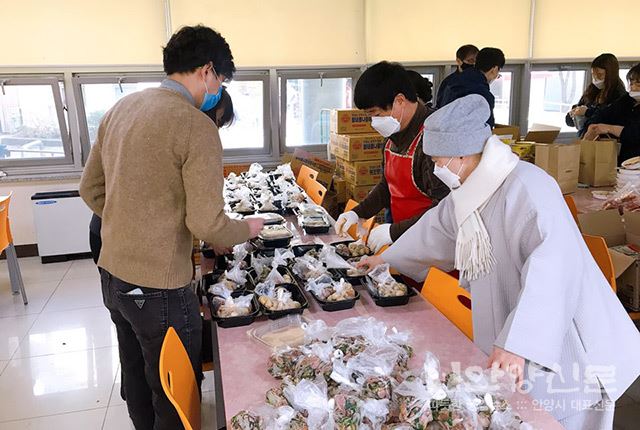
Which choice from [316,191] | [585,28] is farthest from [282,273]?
[585,28]

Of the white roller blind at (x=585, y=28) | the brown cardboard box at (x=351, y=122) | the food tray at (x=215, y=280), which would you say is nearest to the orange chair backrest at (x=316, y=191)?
the brown cardboard box at (x=351, y=122)

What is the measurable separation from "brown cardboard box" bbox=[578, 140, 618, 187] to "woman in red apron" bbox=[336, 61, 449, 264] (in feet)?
6.51

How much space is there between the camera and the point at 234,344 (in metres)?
1.47

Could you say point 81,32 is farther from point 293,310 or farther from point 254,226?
point 293,310

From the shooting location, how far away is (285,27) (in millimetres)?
4719

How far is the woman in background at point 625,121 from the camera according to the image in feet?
11.2

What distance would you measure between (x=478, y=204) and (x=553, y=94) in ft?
16.9

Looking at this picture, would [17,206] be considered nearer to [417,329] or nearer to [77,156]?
[77,156]

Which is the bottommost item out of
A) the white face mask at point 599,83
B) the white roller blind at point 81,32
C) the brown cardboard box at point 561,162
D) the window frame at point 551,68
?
the brown cardboard box at point 561,162

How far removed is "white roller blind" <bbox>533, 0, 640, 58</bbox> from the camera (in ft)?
17.7

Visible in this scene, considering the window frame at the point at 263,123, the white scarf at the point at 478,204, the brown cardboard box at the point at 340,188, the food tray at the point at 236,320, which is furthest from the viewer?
the window frame at the point at 263,123

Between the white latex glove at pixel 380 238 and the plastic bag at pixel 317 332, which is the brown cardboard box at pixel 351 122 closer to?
the white latex glove at pixel 380 238

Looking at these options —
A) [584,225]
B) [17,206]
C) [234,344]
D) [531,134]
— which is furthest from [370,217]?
[17,206]

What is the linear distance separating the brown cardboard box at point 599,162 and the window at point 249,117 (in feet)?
9.43
